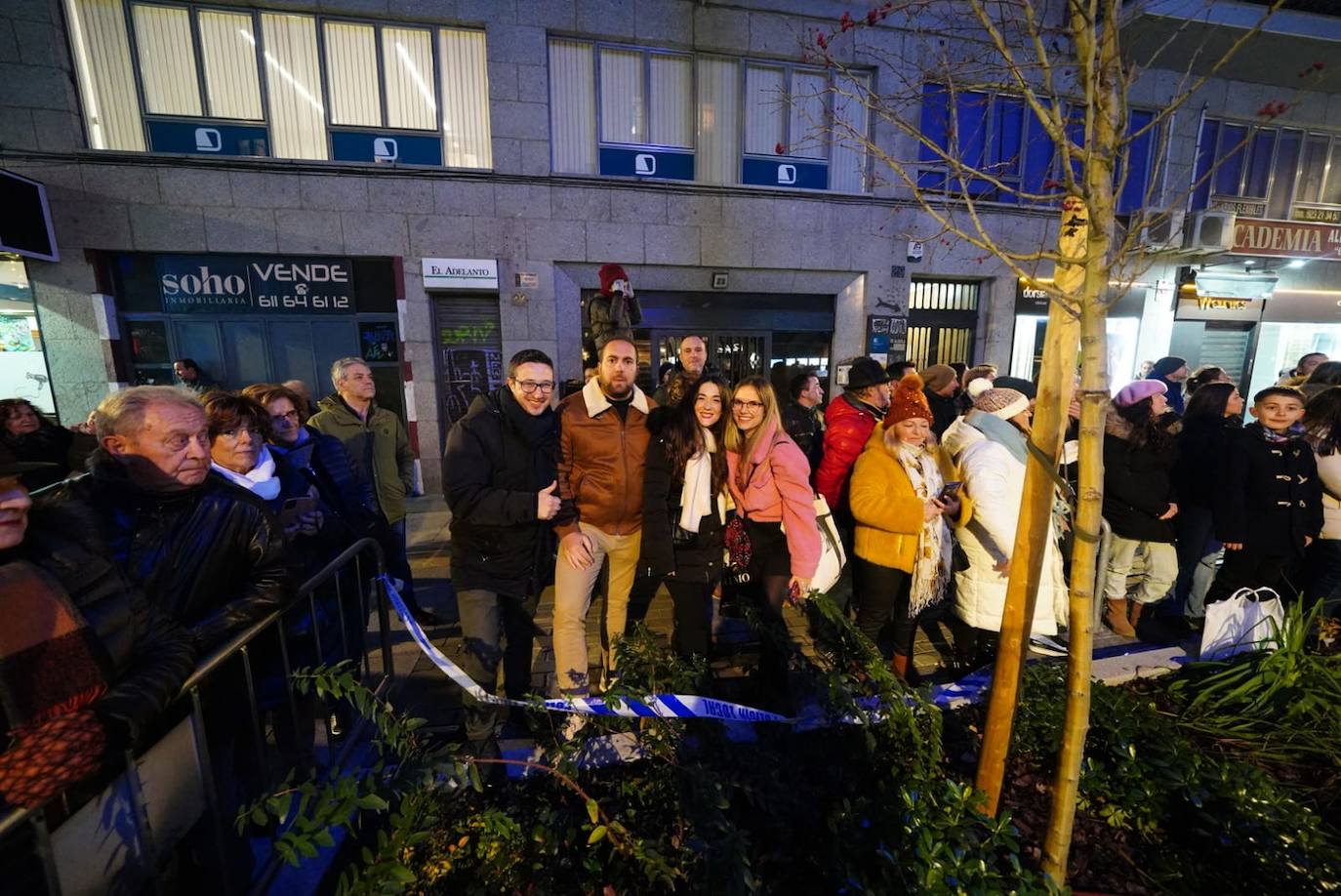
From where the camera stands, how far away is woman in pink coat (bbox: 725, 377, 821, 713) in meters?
3.05

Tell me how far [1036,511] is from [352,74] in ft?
33.0

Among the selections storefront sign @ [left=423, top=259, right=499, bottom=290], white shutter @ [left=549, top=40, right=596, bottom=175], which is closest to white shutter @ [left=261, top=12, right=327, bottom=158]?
storefront sign @ [left=423, top=259, right=499, bottom=290]

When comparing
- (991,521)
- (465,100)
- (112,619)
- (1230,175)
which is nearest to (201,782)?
(112,619)

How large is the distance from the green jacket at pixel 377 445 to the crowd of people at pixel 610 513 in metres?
0.03

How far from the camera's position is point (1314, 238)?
449 inches

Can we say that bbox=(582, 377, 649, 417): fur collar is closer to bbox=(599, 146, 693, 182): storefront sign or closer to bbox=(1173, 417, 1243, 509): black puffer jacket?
bbox=(1173, 417, 1243, 509): black puffer jacket

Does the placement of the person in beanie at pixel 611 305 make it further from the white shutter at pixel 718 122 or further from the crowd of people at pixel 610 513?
the white shutter at pixel 718 122

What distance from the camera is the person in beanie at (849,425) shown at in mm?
3975

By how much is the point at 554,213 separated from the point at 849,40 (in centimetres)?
560

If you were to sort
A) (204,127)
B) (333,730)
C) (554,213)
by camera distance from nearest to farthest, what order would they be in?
1. (333,730)
2. (204,127)
3. (554,213)

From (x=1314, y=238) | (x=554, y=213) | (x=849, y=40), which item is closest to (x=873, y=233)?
(x=849, y=40)

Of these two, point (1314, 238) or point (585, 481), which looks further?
point (1314, 238)

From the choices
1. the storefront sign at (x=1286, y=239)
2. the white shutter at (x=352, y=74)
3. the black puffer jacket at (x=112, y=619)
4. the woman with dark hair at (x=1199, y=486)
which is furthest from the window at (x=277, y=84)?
the storefront sign at (x=1286, y=239)

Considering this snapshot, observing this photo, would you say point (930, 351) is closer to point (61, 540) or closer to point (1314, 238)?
point (1314, 238)
